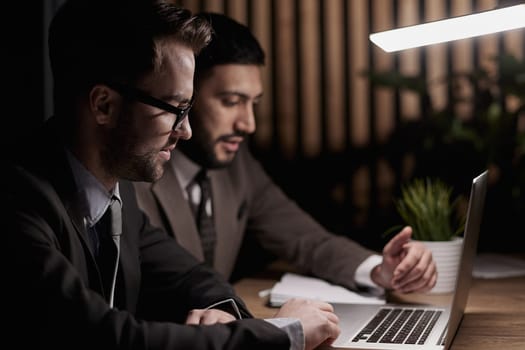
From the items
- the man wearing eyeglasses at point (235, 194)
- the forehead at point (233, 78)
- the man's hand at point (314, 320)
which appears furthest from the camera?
the forehead at point (233, 78)

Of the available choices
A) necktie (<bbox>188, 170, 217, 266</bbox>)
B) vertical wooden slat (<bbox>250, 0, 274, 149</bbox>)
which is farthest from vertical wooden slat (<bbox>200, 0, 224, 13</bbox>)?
necktie (<bbox>188, 170, 217, 266</bbox>)

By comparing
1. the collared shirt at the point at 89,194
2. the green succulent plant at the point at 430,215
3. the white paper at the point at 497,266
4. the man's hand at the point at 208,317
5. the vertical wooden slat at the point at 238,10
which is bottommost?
the white paper at the point at 497,266

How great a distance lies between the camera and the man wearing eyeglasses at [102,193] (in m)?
1.29

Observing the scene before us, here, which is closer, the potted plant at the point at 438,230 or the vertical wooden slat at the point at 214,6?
the potted plant at the point at 438,230

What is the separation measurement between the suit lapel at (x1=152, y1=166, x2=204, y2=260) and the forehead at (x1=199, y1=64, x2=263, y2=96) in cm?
33

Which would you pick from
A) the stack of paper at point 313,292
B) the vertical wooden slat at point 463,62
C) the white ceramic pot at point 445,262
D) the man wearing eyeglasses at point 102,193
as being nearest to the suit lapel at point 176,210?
the stack of paper at point 313,292

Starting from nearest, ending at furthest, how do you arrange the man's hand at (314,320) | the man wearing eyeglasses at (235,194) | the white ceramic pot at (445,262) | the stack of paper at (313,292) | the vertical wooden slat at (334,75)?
the man's hand at (314,320) < the stack of paper at (313,292) < the white ceramic pot at (445,262) < the man wearing eyeglasses at (235,194) < the vertical wooden slat at (334,75)

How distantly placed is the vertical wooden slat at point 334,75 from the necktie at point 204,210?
83 cm

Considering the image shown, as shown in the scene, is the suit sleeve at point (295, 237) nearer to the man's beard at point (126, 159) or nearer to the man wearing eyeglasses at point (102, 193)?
Answer: the man wearing eyeglasses at point (102, 193)

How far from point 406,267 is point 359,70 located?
1330mm

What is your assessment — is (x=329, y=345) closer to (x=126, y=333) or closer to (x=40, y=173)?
(x=126, y=333)

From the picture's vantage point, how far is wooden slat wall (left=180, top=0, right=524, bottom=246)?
10.7 feet

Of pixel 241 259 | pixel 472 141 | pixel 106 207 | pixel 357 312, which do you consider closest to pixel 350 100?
pixel 472 141

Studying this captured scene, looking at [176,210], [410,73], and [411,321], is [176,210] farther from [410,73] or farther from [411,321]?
[410,73]
